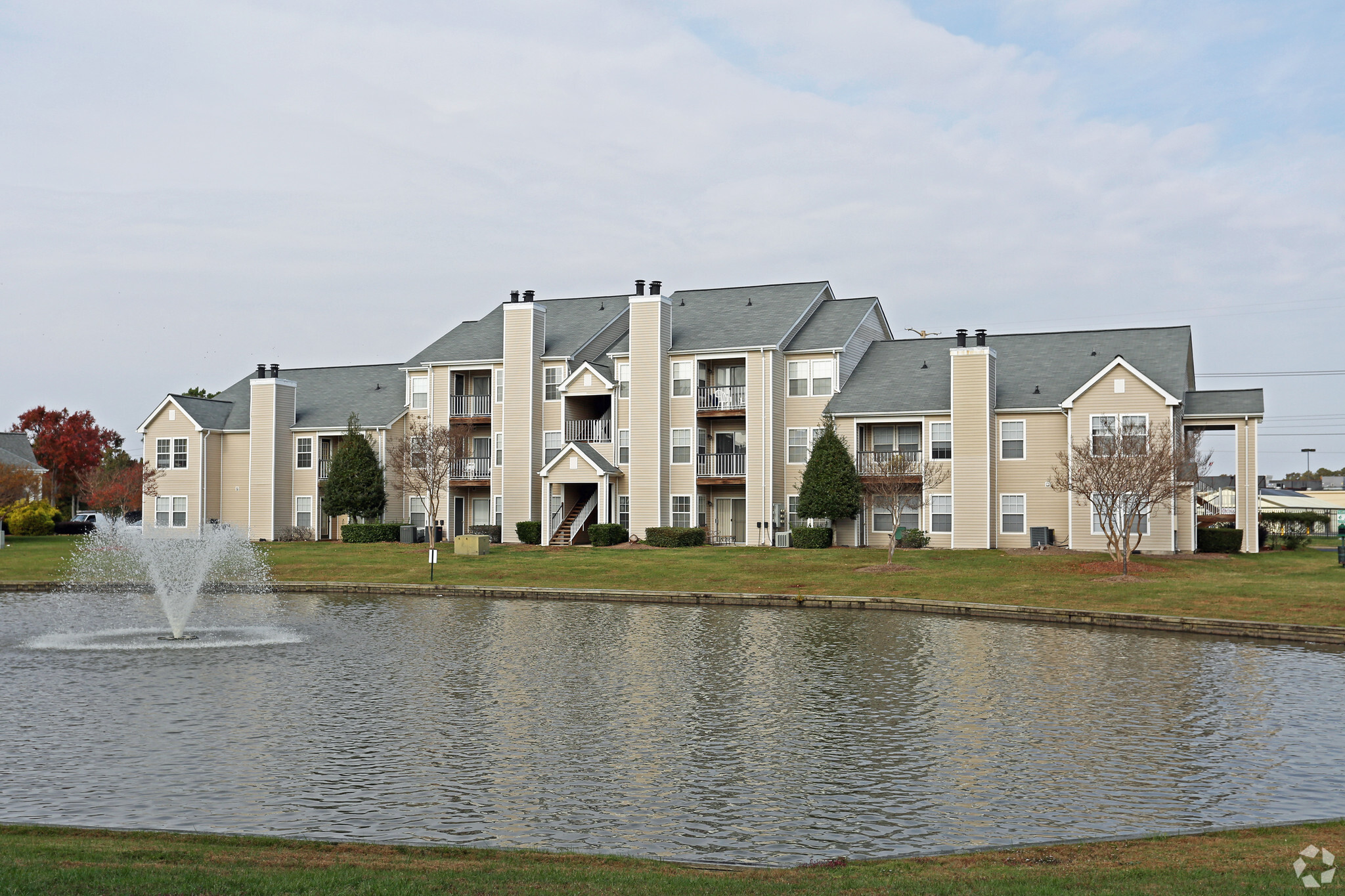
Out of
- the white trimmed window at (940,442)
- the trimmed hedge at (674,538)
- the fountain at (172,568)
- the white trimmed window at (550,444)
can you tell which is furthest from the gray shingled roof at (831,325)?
the fountain at (172,568)

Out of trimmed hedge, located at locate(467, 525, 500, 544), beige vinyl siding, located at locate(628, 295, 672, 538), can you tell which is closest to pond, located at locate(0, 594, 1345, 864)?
beige vinyl siding, located at locate(628, 295, 672, 538)

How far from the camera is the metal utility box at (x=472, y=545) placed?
50.3 meters

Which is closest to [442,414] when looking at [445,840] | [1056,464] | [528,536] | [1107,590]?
[528,536]

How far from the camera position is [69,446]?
82.0 m

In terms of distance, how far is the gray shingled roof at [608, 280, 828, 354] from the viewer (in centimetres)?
5650

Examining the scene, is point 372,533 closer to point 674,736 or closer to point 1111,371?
point 1111,371

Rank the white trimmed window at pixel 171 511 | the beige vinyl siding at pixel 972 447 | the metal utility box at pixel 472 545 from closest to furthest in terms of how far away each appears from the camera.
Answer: the metal utility box at pixel 472 545, the beige vinyl siding at pixel 972 447, the white trimmed window at pixel 171 511

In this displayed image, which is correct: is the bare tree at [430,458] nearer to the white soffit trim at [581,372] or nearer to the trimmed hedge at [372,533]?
the trimmed hedge at [372,533]

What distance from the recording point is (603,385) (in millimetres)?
57969

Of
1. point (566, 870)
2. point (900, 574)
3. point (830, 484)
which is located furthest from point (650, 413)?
point (566, 870)

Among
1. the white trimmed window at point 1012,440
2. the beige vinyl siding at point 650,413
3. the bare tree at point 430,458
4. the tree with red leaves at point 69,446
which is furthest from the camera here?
the tree with red leaves at point 69,446

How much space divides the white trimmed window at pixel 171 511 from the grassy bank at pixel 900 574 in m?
11.0

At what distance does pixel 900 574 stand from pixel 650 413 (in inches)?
730

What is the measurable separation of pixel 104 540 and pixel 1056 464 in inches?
1733
